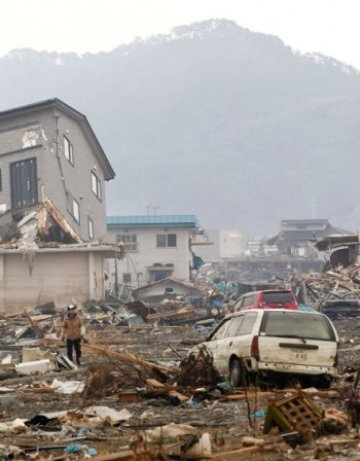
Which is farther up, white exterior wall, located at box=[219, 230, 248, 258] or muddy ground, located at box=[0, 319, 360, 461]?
white exterior wall, located at box=[219, 230, 248, 258]

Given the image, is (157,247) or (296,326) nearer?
(296,326)

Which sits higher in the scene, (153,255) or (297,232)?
(297,232)

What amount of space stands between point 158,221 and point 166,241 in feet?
5.86

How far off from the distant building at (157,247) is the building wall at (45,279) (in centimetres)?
3017

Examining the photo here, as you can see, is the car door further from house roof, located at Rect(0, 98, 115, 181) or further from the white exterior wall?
the white exterior wall

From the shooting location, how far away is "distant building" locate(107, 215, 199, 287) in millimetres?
78938

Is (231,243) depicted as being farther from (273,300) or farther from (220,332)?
(220,332)

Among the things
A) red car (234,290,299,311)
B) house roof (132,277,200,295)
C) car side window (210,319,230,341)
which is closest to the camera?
car side window (210,319,230,341)

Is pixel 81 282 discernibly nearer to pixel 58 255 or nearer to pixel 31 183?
pixel 58 255

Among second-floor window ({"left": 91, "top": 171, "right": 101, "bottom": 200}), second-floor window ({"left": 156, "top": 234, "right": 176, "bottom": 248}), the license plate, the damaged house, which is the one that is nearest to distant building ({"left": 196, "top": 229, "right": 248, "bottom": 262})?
second-floor window ({"left": 156, "top": 234, "right": 176, "bottom": 248})

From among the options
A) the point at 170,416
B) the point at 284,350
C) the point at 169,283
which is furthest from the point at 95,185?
the point at 170,416

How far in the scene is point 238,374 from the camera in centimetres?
1627

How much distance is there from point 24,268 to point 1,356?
64.6ft

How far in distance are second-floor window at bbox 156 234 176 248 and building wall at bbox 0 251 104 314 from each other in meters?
31.3
